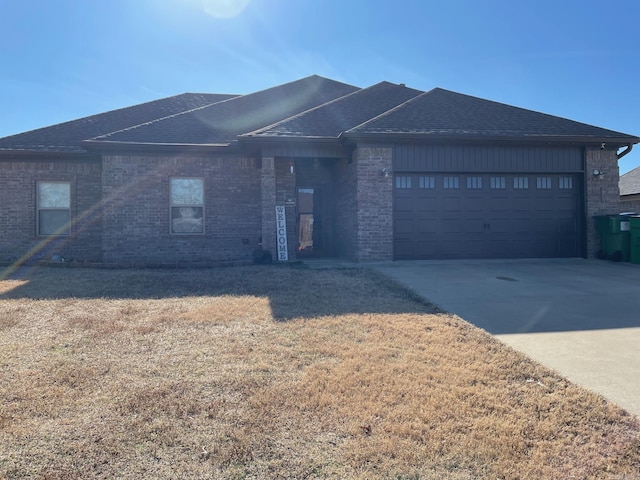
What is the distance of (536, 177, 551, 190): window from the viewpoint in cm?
1150

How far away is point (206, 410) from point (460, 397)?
1924 millimetres

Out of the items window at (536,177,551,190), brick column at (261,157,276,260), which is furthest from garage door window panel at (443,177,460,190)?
brick column at (261,157,276,260)

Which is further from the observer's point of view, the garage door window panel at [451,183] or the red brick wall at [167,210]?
the red brick wall at [167,210]

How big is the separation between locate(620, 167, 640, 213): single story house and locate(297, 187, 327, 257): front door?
1561 cm

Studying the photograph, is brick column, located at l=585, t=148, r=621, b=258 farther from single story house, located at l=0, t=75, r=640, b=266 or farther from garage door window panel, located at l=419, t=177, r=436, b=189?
garage door window panel, located at l=419, t=177, r=436, b=189

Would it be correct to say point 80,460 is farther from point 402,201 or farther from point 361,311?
point 402,201

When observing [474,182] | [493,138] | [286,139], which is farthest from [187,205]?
[493,138]

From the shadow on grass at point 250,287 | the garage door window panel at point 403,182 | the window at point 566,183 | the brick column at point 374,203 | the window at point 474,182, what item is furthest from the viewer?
the window at point 566,183

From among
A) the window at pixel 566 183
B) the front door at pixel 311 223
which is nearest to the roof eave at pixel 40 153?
the front door at pixel 311 223

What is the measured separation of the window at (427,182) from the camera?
36.4 ft

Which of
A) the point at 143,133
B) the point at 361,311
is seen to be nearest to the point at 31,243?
the point at 143,133

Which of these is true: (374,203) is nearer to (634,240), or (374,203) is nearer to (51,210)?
(634,240)

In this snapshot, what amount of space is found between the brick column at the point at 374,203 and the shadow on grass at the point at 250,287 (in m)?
1.49

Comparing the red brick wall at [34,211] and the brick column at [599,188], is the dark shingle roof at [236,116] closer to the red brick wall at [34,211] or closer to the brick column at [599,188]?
the red brick wall at [34,211]
